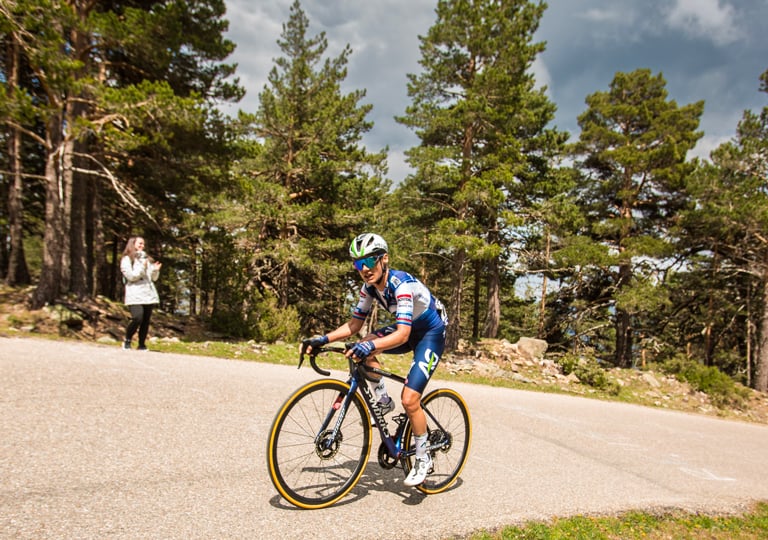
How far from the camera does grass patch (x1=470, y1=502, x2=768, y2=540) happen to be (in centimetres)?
342

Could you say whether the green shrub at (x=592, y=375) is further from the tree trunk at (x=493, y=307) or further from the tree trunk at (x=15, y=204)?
the tree trunk at (x=15, y=204)

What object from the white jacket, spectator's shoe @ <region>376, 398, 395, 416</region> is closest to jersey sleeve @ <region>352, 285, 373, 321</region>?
spectator's shoe @ <region>376, 398, 395, 416</region>

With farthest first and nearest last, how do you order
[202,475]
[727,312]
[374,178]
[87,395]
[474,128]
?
1. [727,312]
2. [374,178]
3. [474,128]
4. [87,395]
5. [202,475]

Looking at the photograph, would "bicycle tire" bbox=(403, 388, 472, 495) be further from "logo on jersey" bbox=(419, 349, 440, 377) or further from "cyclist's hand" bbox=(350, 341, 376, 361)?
"cyclist's hand" bbox=(350, 341, 376, 361)

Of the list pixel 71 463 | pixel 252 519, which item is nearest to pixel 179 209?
pixel 71 463

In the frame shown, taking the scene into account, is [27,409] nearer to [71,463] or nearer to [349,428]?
[71,463]

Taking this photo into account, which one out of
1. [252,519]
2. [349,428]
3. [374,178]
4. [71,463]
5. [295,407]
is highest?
[374,178]

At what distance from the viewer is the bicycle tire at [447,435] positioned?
4191mm

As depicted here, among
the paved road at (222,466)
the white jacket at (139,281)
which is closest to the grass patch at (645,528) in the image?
the paved road at (222,466)

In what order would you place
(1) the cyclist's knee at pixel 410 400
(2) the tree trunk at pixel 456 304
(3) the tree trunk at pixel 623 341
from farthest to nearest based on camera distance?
(3) the tree trunk at pixel 623 341
(2) the tree trunk at pixel 456 304
(1) the cyclist's knee at pixel 410 400

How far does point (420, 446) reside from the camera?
12.5 feet

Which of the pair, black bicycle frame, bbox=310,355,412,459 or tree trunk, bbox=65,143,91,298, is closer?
black bicycle frame, bbox=310,355,412,459

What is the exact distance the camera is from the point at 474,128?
18500 mm

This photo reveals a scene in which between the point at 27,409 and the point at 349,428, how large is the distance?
3.52 metres
